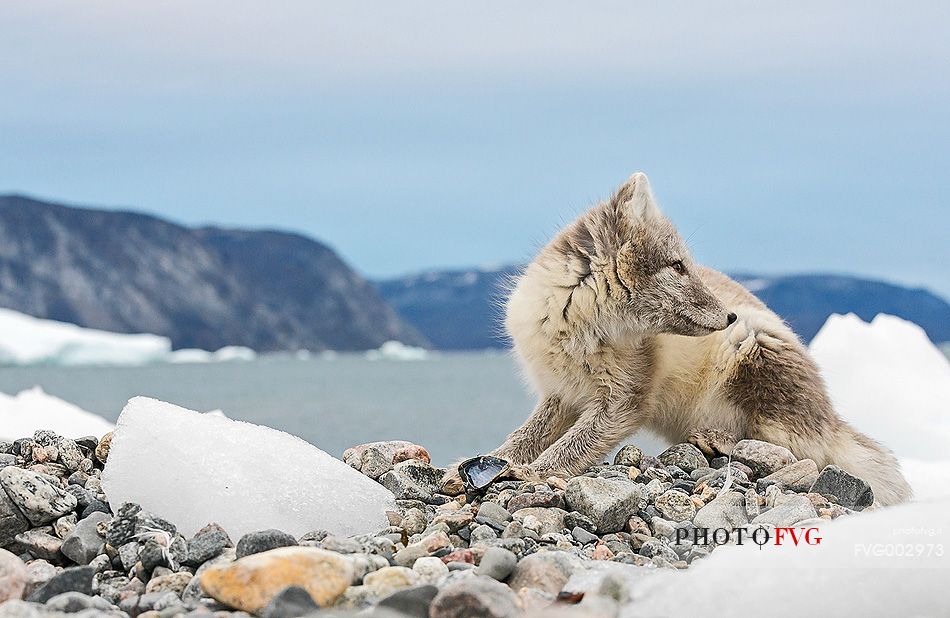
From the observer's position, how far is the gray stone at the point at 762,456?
19.8 ft

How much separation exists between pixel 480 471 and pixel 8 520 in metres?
2.40

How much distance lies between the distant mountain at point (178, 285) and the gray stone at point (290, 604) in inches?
4437

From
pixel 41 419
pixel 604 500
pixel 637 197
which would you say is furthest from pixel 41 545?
pixel 41 419

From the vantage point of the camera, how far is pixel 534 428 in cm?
668

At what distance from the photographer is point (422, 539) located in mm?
4445

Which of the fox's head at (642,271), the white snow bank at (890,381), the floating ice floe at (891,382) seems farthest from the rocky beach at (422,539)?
the white snow bank at (890,381)

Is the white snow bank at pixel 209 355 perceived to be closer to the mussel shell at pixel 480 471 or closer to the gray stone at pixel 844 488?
the mussel shell at pixel 480 471

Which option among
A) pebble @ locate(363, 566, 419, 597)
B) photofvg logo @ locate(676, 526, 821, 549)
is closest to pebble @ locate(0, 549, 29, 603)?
pebble @ locate(363, 566, 419, 597)

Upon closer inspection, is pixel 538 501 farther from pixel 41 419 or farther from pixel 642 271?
pixel 41 419

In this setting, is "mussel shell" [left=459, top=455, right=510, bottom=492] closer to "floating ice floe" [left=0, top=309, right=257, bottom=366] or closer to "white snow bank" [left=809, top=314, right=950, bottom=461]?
"white snow bank" [left=809, top=314, right=950, bottom=461]

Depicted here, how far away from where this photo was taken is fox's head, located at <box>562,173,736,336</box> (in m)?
6.25

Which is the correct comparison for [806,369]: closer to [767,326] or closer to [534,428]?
[767,326]

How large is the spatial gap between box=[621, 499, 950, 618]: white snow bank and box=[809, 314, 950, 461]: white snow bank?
29.4 ft

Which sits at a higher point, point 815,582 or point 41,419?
point 815,582
